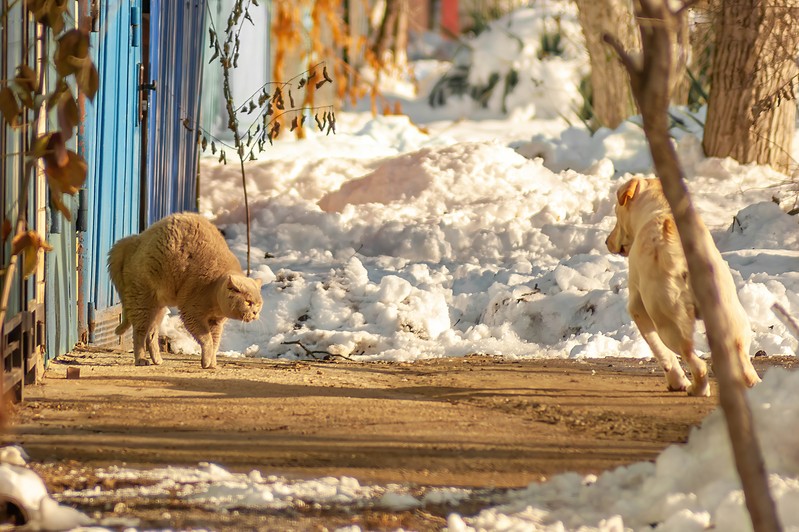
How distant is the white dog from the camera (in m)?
6.27

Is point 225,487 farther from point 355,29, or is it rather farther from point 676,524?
point 355,29

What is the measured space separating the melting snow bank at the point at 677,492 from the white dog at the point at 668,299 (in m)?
1.57

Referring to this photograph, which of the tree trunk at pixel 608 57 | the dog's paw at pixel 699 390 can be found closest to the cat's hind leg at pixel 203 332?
the dog's paw at pixel 699 390

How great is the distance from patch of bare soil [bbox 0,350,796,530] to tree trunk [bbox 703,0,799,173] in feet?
19.8

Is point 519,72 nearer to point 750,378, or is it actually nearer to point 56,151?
point 750,378

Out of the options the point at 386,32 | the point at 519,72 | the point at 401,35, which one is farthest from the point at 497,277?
the point at 401,35

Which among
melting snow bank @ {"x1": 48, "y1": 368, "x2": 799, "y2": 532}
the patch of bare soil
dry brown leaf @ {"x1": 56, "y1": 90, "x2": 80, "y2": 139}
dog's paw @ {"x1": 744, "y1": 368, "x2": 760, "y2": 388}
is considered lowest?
the patch of bare soil

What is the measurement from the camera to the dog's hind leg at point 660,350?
6723 mm

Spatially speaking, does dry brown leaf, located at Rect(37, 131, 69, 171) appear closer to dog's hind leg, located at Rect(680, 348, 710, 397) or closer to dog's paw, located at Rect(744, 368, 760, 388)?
dog's hind leg, located at Rect(680, 348, 710, 397)

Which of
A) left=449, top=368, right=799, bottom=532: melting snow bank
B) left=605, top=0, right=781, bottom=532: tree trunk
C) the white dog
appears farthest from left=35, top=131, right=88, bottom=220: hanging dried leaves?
the white dog

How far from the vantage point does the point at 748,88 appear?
13.4 meters

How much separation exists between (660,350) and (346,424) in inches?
82.0

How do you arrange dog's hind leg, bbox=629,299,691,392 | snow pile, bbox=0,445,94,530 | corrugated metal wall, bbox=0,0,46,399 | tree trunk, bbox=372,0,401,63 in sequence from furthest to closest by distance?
tree trunk, bbox=372,0,401,63
dog's hind leg, bbox=629,299,691,392
corrugated metal wall, bbox=0,0,46,399
snow pile, bbox=0,445,94,530

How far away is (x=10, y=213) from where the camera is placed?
577 centimetres
